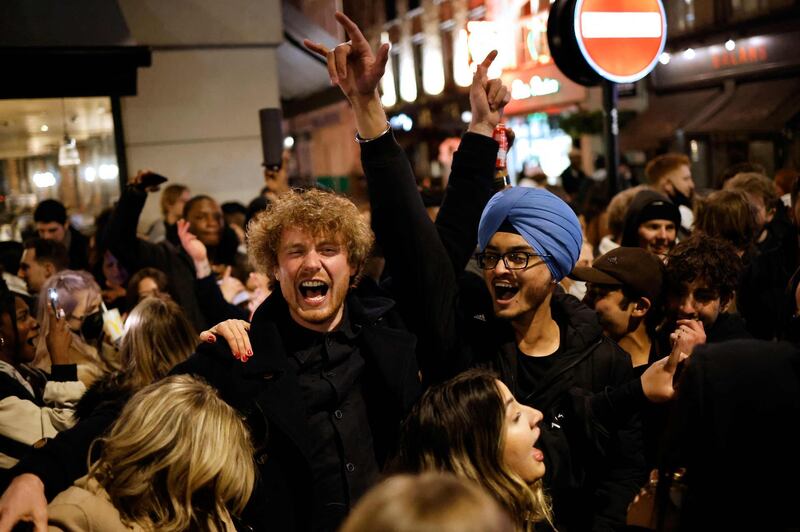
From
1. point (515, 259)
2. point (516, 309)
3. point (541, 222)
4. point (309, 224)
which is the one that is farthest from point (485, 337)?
point (309, 224)

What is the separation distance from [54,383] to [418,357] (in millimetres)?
1990

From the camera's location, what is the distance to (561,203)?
304 centimetres

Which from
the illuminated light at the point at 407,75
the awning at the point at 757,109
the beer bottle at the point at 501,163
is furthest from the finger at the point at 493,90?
the illuminated light at the point at 407,75

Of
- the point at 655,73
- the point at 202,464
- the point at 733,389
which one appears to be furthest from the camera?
the point at 655,73

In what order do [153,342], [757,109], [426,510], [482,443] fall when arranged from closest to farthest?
[426,510] → [482,443] → [153,342] → [757,109]

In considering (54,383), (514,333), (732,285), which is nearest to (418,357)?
(514,333)

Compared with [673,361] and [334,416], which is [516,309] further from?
[334,416]

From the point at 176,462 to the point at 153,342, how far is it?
1.48 metres

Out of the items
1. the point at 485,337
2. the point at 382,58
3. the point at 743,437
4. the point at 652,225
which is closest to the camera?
the point at 743,437

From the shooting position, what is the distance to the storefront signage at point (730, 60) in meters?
17.9

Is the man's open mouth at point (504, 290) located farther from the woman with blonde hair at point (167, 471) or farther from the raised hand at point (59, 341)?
the raised hand at point (59, 341)

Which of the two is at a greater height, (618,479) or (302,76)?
(302,76)

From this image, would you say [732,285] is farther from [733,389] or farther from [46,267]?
[46,267]

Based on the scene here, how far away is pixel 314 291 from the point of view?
9.51 feet
